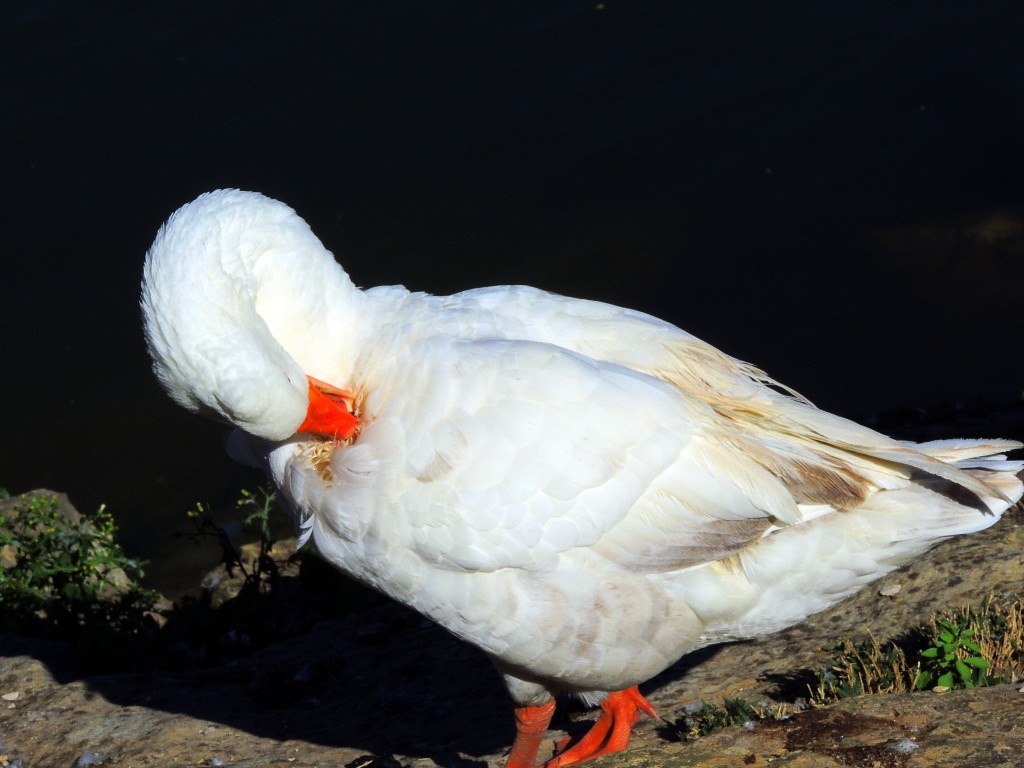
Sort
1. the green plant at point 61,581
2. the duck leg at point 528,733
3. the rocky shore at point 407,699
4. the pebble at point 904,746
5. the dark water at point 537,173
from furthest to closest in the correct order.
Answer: the dark water at point 537,173 < the green plant at point 61,581 < the duck leg at point 528,733 < the rocky shore at point 407,699 < the pebble at point 904,746

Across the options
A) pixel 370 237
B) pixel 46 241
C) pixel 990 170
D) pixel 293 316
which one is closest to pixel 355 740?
pixel 293 316


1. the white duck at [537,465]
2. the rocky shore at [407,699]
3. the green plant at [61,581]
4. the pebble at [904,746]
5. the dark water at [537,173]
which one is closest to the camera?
the pebble at [904,746]

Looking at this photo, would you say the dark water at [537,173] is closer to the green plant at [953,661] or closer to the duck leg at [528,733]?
the duck leg at [528,733]

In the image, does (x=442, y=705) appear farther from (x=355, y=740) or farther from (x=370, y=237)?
(x=370, y=237)

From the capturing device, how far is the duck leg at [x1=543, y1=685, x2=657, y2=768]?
4.48m

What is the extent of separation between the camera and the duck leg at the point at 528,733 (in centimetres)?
442

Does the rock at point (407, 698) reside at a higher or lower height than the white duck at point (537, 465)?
lower

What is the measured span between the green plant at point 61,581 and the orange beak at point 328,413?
2.48m

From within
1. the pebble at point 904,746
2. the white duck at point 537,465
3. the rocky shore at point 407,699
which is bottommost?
the rocky shore at point 407,699

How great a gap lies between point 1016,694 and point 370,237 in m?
7.32

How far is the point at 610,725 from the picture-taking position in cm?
455

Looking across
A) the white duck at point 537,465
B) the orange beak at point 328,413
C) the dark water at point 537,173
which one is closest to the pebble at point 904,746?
the white duck at point 537,465

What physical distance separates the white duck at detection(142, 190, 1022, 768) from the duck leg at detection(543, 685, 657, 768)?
35cm

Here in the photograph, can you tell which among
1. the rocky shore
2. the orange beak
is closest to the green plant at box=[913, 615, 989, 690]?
the rocky shore
